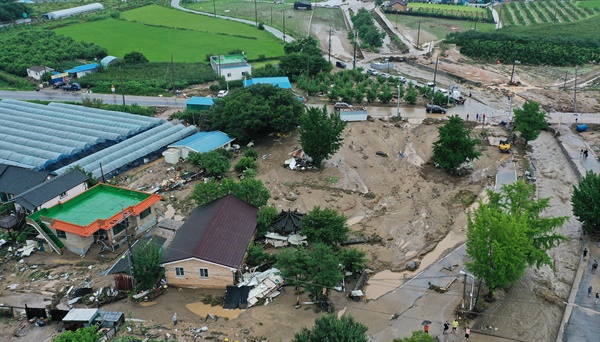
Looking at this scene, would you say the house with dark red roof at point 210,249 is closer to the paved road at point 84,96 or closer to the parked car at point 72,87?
the paved road at point 84,96

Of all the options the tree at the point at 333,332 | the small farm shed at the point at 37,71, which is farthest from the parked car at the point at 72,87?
the tree at the point at 333,332

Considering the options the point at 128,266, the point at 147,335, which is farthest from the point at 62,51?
the point at 147,335

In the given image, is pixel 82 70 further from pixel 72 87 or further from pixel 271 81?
pixel 271 81

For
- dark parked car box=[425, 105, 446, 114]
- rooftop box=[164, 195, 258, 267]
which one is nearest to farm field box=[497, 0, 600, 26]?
dark parked car box=[425, 105, 446, 114]

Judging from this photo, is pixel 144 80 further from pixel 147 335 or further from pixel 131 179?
pixel 147 335

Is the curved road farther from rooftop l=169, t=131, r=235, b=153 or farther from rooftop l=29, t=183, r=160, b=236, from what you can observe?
rooftop l=29, t=183, r=160, b=236

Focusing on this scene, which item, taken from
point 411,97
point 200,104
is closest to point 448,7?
point 411,97
